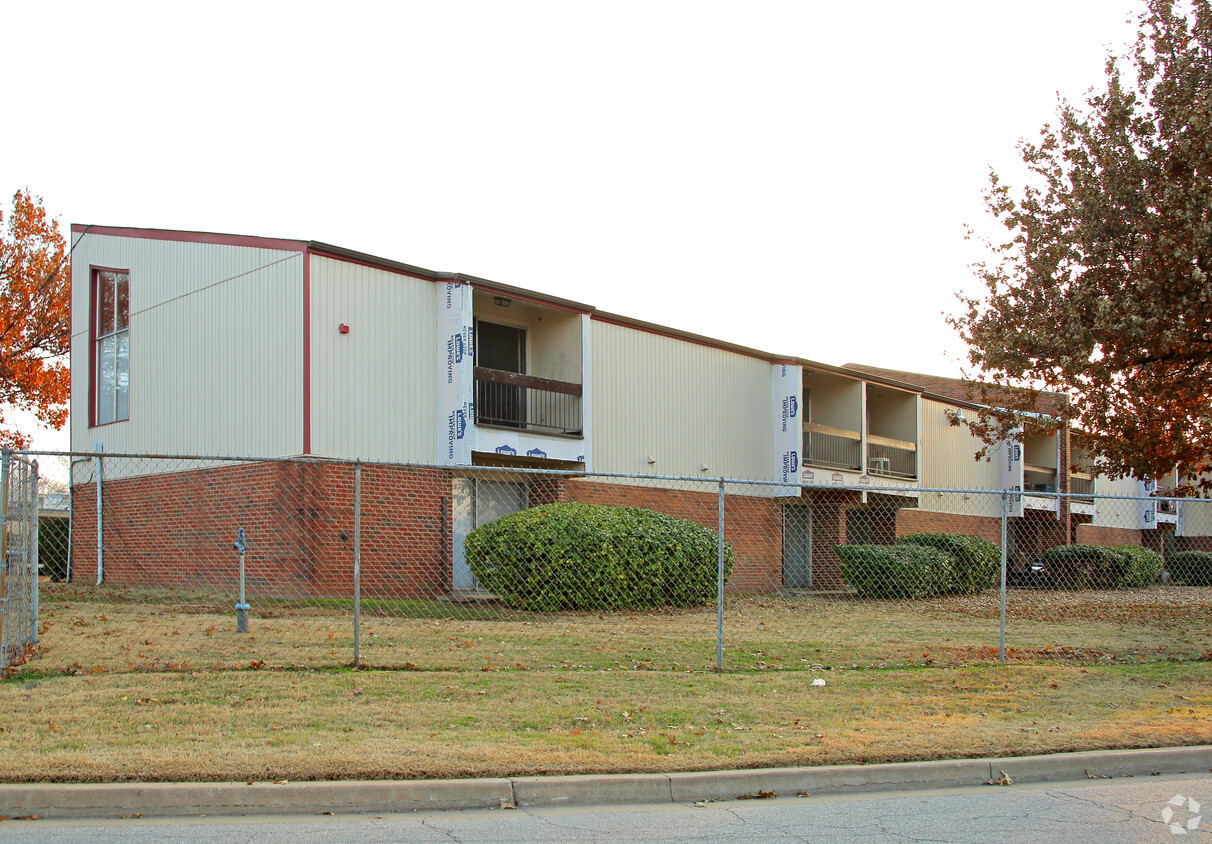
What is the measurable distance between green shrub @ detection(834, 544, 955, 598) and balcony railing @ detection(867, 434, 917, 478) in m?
6.18

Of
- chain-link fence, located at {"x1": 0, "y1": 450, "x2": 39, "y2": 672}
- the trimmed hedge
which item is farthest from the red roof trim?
the trimmed hedge

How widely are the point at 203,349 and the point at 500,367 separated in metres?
A: 5.68

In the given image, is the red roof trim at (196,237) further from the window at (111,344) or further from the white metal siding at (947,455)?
the white metal siding at (947,455)

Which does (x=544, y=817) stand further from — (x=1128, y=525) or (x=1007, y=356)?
(x=1128, y=525)

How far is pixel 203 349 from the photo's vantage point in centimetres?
1931

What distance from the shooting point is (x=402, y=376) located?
61.0ft

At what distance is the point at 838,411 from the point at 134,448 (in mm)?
17222

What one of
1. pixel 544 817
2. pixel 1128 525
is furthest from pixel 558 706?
pixel 1128 525

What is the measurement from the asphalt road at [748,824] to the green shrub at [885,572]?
15.5m

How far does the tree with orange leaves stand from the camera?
30.2 meters

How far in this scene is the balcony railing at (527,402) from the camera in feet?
64.8

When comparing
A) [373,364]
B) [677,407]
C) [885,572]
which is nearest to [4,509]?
[373,364]

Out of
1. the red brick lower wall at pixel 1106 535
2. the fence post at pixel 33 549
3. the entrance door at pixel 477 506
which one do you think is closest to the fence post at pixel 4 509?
the fence post at pixel 33 549

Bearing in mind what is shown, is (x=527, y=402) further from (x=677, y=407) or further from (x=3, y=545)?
(x=3, y=545)
